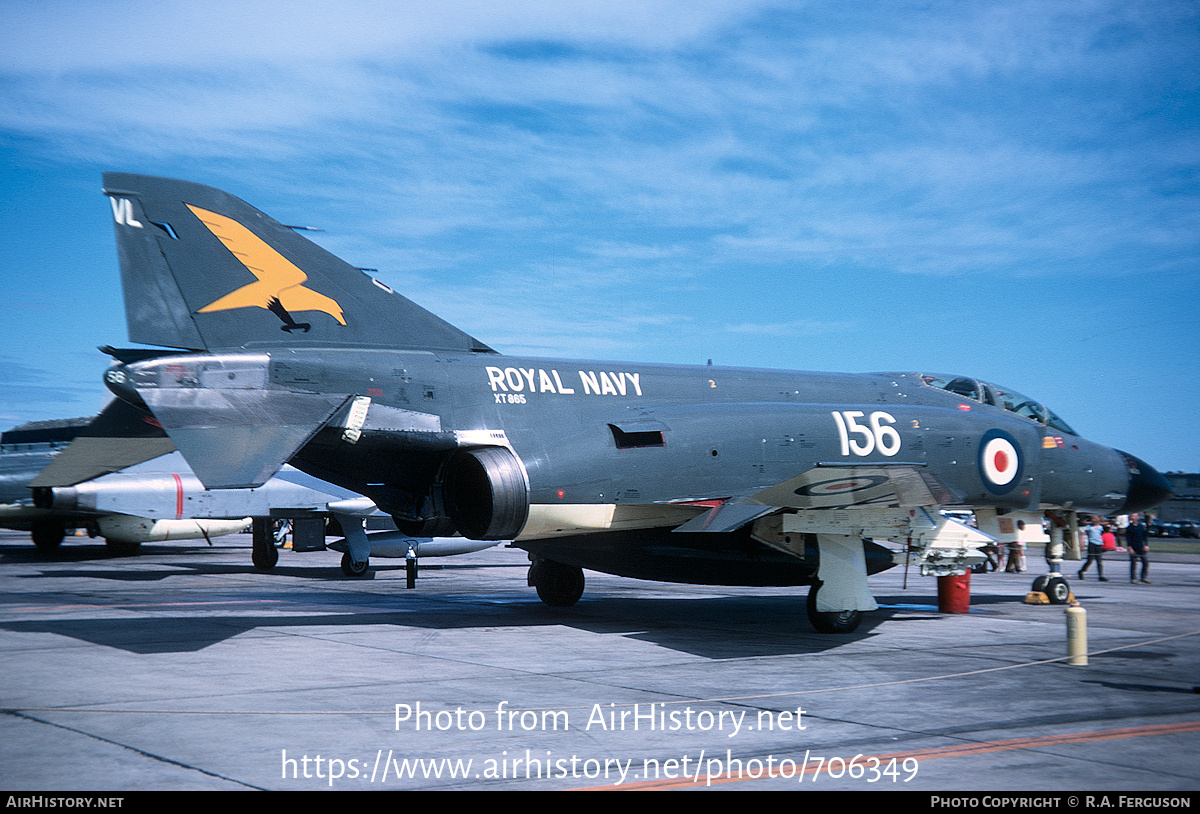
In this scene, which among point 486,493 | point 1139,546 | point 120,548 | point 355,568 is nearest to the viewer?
point 486,493

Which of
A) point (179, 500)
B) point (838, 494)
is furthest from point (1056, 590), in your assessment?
point (179, 500)

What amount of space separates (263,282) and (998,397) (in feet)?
37.2

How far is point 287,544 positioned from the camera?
43.2 m

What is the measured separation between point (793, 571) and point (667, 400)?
299 centimetres

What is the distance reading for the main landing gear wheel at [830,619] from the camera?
38.0 feet

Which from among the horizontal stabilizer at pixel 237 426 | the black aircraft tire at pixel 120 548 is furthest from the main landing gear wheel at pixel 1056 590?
the black aircraft tire at pixel 120 548

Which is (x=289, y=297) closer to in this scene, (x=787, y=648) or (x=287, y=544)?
(x=787, y=648)

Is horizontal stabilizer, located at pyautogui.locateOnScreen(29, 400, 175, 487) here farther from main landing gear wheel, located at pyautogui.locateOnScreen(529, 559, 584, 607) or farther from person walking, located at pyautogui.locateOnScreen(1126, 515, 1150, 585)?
person walking, located at pyautogui.locateOnScreen(1126, 515, 1150, 585)

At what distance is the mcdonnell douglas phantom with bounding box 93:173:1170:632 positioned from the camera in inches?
409

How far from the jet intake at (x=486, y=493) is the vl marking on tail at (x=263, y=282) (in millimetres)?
2395

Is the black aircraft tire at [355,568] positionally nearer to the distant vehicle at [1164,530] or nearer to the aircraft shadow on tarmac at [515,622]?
the aircraft shadow on tarmac at [515,622]

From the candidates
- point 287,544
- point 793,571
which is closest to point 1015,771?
point 793,571

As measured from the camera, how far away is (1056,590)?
15.4m

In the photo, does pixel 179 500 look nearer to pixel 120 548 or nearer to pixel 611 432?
pixel 120 548
